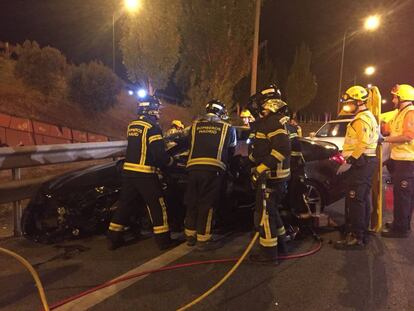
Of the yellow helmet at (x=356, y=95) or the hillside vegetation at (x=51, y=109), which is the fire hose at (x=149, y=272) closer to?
the yellow helmet at (x=356, y=95)

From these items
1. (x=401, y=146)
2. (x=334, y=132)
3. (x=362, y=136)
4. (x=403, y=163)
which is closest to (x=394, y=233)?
(x=403, y=163)

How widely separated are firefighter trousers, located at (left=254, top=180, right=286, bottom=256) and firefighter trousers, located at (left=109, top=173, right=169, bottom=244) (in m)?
1.09

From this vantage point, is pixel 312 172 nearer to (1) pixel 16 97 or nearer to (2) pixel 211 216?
(2) pixel 211 216

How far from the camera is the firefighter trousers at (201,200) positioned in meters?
4.88

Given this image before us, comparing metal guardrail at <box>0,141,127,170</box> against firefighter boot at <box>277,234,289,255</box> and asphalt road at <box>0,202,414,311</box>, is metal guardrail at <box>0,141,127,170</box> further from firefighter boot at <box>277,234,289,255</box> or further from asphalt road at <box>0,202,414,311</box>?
firefighter boot at <box>277,234,289,255</box>

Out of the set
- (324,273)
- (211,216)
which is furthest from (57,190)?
(324,273)

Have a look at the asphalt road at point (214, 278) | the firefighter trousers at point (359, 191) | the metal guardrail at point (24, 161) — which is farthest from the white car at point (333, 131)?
the metal guardrail at point (24, 161)

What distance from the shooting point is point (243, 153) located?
587 centimetres

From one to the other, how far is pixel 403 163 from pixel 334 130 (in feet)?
19.7

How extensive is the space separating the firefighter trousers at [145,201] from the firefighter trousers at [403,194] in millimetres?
2928

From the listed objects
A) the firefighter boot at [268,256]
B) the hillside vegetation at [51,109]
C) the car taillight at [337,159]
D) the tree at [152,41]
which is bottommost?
the firefighter boot at [268,256]

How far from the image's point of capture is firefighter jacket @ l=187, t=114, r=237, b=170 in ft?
16.1

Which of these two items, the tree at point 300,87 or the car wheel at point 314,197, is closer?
the car wheel at point 314,197

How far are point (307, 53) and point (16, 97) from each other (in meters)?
29.5
